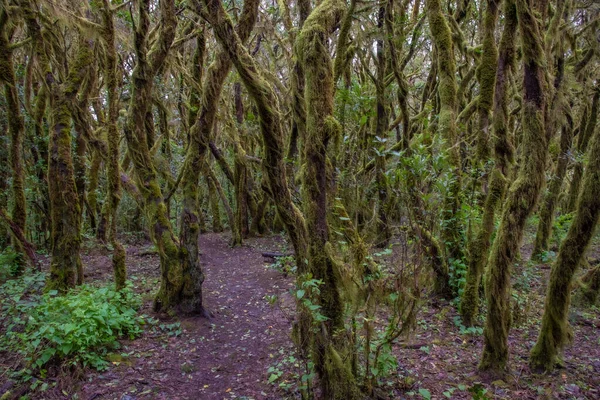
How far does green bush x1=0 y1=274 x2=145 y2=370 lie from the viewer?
462cm

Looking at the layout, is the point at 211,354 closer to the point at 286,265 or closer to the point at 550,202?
the point at 286,265

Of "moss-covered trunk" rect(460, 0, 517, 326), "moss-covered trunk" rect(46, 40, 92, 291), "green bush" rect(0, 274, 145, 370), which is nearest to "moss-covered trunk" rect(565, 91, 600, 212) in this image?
"moss-covered trunk" rect(460, 0, 517, 326)

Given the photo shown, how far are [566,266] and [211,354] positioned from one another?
4885 millimetres

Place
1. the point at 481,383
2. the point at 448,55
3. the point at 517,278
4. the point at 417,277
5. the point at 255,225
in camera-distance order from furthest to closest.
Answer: the point at 255,225, the point at 517,278, the point at 448,55, the point at 481,383, the point at 417,277

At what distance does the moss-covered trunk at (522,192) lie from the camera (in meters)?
3.93

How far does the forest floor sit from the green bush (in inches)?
9.1

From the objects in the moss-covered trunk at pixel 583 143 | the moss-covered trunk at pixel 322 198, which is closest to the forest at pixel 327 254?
the moss-covered trunk at pixel 322 198

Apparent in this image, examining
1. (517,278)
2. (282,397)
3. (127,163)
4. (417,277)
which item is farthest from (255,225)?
(417,277)

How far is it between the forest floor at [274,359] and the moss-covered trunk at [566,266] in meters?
0.29

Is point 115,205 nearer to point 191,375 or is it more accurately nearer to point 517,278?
point 191,375

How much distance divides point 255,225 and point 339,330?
38.7 ft

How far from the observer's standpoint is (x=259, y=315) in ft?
22.8

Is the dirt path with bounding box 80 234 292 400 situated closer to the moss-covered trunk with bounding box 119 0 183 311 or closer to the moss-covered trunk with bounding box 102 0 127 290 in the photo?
the moss-covered trunk with bounding box 119 0 183 311

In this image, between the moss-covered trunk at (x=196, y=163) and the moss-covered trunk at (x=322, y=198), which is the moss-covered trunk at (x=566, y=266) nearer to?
the moss-covered trunk at (x=322, y=198)
